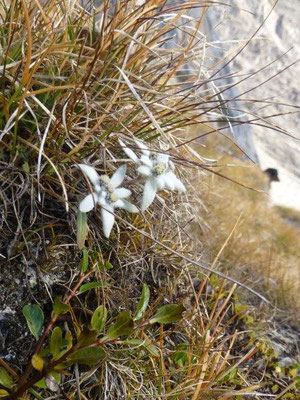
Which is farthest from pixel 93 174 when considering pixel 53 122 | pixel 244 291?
pixel 244 291

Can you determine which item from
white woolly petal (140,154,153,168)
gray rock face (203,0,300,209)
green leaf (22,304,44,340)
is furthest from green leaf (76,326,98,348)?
gray rock face (203,0,300,209)

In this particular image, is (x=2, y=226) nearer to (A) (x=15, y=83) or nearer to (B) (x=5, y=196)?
(B) (x=5, y=196)

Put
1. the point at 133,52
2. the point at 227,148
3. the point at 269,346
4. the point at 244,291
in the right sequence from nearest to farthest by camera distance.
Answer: the point at 133,52
the point at 269,346
the point at 244,291
the point at 227,148

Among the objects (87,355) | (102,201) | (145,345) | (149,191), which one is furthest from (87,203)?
(145,345)

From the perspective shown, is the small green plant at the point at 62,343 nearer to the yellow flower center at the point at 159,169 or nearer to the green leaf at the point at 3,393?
the green leaf at the point at 3,393

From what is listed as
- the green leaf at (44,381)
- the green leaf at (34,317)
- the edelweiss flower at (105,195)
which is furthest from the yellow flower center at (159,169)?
the green leaf at (44,381)

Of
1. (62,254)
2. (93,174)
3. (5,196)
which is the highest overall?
(93,174)
